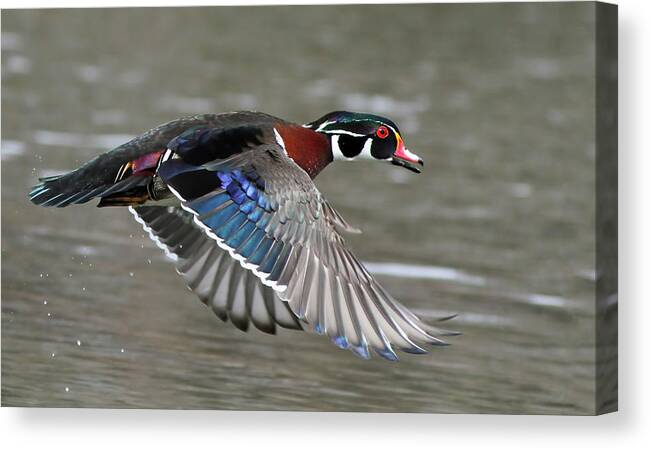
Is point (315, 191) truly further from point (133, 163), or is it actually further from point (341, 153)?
point (133, 163)

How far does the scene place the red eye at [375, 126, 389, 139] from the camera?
23.6ft

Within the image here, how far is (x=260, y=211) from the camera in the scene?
258 inches

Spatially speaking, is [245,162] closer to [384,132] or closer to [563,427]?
[384,132]

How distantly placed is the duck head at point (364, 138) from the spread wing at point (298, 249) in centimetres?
52

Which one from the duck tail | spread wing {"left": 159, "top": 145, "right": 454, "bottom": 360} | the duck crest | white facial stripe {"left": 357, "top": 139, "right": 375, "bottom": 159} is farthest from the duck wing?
white facial stripe {"left": 357, "top": 139, "right": 375, "bottom": 159}

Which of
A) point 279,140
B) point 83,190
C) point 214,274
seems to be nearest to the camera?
point 83,190

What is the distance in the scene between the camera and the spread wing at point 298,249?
6379 millimetres

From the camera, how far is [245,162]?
6.73 meters

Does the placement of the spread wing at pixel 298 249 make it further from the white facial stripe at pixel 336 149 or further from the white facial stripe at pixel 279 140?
the white facial stripe at pixel 336 149

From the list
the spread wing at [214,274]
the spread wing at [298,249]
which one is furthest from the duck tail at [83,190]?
the spread wing at [298,249]

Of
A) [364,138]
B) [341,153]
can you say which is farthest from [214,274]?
[364,138]

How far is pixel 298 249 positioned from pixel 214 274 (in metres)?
0.77

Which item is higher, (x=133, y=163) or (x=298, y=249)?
(x=133, y=163)

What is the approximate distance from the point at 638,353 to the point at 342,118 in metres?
1.47
